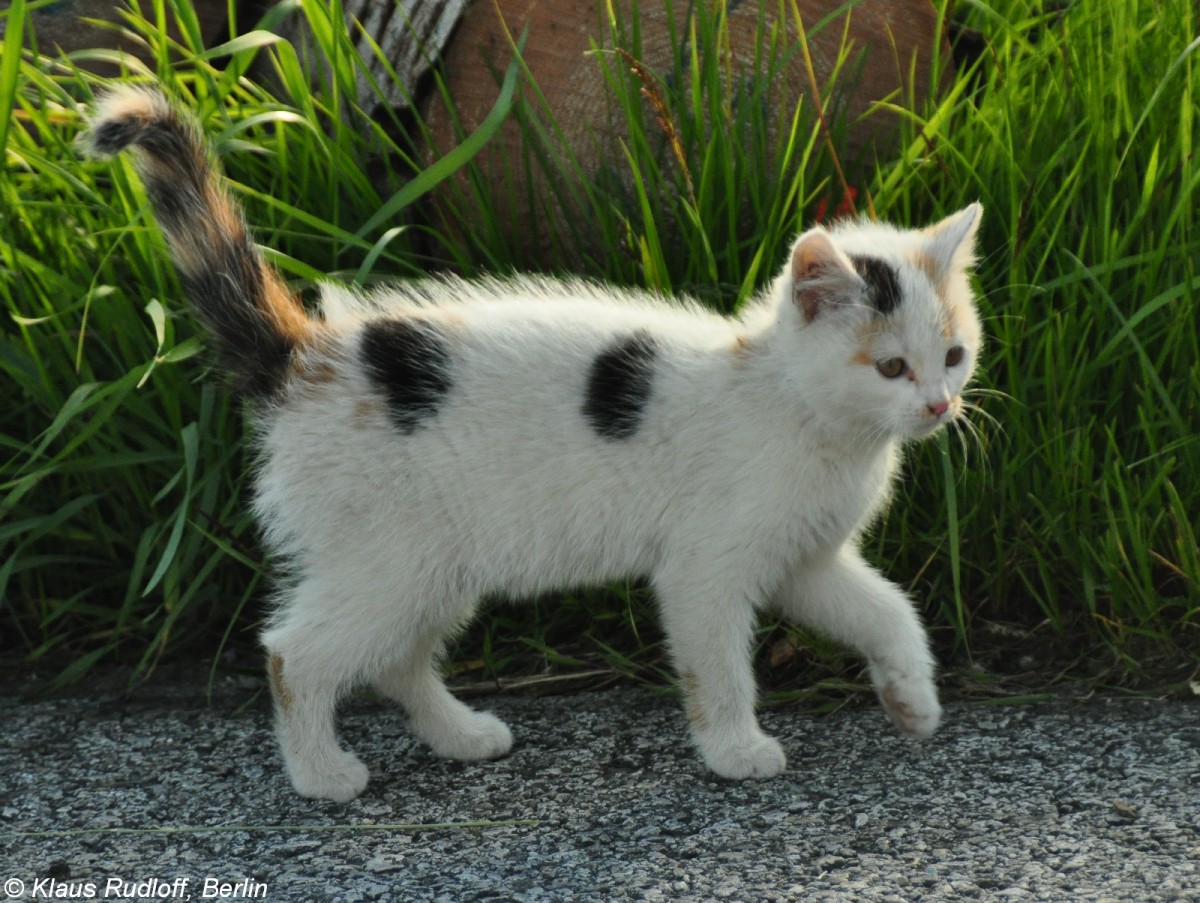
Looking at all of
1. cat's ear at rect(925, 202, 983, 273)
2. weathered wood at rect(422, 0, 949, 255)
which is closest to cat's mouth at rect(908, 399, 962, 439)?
cat's ear at rect(925, 202, 983, 273)

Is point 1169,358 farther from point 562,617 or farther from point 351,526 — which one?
point 351,526

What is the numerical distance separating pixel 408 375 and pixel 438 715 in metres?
0.74

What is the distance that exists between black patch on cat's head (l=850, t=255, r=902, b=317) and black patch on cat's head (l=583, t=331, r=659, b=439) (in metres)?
0.46

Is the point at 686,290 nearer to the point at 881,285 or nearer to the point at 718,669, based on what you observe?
the point at 881,285

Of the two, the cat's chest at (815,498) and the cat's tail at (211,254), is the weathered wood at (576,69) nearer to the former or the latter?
the cat's tail at (211,254)

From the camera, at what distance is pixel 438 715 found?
2850 mm

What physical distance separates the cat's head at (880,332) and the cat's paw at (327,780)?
1.19 meters

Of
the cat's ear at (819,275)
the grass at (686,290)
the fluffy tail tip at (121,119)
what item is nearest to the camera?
the cat's ear at (819,275)

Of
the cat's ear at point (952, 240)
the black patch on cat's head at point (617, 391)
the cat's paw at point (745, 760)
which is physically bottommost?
the cat's paw at point (745, 760)

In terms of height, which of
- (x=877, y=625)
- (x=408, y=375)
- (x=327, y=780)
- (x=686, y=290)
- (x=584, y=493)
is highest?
(x=686, y=290)

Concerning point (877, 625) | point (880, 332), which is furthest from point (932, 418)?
point (877, 625)

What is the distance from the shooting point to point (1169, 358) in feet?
10.5

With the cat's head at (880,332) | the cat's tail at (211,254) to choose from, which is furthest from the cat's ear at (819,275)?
the cat's tail at (211,254)

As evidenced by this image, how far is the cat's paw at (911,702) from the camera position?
2.71 meters
